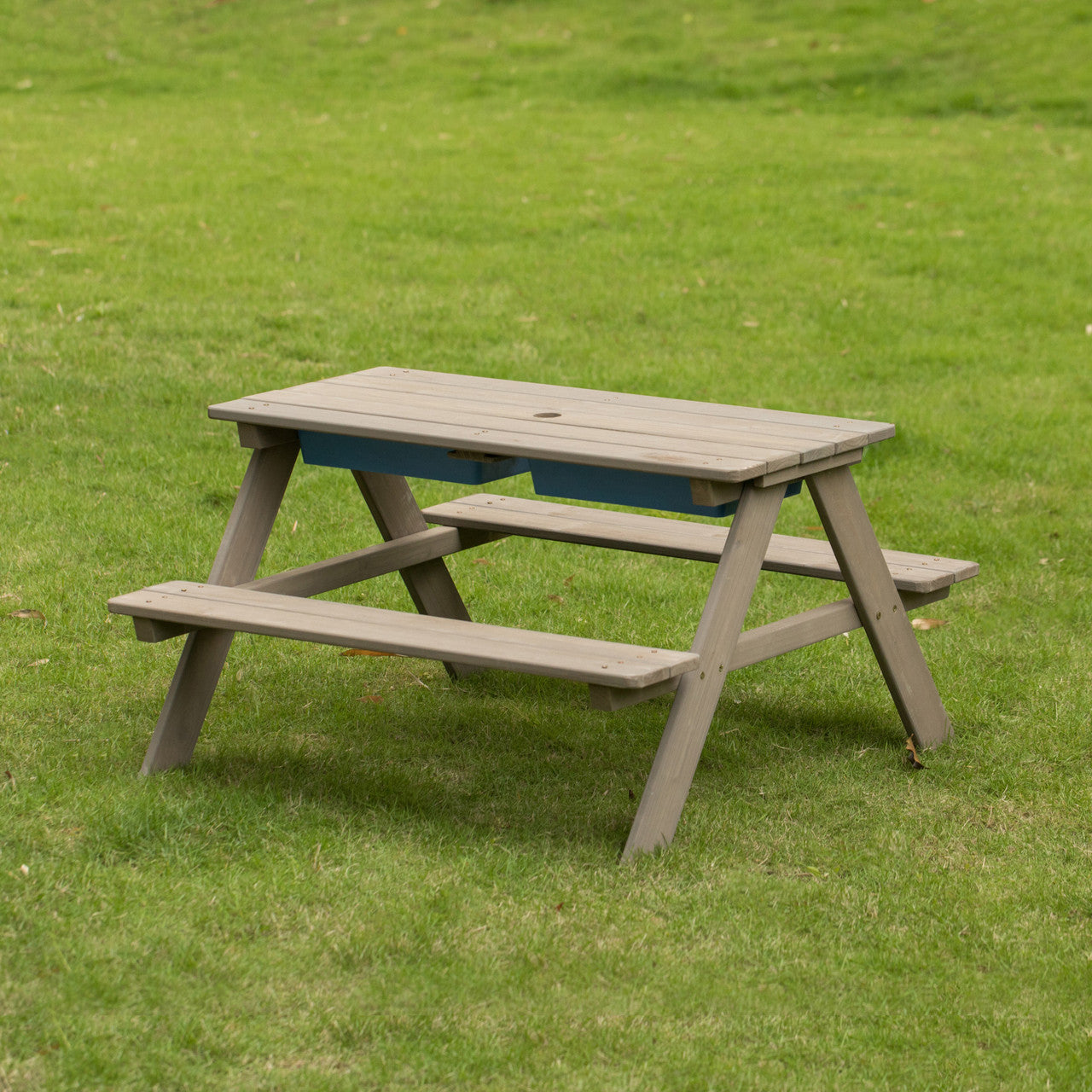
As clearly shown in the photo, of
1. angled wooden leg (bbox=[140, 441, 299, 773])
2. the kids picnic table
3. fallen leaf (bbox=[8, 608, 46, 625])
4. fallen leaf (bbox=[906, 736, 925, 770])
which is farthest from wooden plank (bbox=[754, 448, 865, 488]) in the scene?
fallen leaf (bbox=[8, 608, 46, 625])

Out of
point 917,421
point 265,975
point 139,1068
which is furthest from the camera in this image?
point 917,421

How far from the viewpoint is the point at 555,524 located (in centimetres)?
462

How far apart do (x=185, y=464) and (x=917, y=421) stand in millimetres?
3440

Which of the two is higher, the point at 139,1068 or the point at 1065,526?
the point at 139,1068

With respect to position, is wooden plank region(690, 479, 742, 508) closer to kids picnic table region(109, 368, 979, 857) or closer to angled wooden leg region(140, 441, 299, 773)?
kids picnic table region(109, 368, 979, 857)

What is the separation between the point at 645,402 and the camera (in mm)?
4422

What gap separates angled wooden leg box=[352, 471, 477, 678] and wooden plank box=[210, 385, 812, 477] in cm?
51

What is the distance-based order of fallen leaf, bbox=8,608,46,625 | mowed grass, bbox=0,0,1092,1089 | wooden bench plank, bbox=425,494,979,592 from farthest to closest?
fallen leaf, bbox=8,608,46,625 → wooden bench plank, bbox=425,494,979,592 → mowed grass, bbox=0,0,1092,1089

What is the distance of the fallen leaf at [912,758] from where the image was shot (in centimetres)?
423

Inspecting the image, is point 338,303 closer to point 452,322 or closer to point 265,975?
point 452,322

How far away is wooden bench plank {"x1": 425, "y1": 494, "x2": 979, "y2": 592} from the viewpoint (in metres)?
4.39

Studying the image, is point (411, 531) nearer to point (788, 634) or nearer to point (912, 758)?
point (788, 634)

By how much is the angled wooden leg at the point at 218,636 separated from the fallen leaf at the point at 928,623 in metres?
2.27

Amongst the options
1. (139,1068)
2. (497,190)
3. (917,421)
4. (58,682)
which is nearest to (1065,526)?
(917,421)
